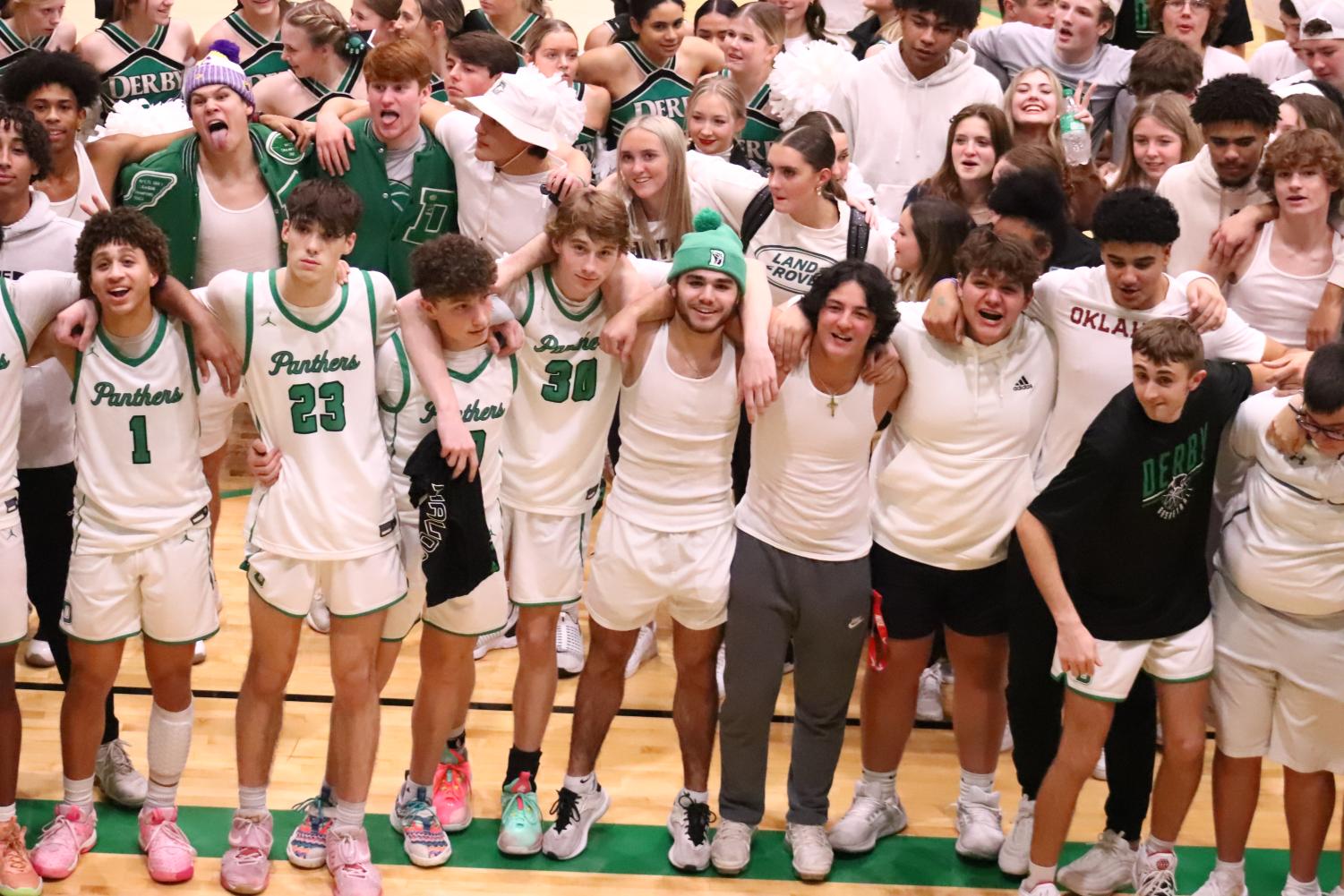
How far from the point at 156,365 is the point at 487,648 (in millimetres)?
1950

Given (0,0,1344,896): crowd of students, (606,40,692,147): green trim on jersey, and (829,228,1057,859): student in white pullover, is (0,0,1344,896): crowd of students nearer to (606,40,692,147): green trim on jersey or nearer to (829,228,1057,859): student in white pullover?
(829,228,1057,859): student in white pullover

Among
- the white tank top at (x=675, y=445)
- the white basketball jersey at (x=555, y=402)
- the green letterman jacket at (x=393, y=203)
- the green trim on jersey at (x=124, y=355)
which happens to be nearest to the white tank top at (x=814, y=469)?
the white tank top at (x=675, y=445)

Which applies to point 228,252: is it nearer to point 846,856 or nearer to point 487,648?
point 487,648

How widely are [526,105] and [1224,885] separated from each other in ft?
10.4

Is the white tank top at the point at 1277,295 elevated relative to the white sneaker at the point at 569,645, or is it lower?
elevated

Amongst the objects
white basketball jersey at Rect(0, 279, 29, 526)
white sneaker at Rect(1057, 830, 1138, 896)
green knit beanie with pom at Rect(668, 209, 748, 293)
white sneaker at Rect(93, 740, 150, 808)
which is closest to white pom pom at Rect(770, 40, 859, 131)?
green knit beanie with pom at Rect(668, 209, 748, 293)

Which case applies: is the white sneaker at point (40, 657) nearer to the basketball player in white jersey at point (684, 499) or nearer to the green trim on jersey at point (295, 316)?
the green trim on jersey at point (295, 316)

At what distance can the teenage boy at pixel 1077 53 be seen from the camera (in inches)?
263

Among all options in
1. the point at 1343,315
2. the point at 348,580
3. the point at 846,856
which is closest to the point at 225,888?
the point at 348,580

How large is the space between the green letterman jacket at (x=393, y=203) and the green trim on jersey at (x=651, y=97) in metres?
1.14

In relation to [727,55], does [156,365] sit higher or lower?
lower

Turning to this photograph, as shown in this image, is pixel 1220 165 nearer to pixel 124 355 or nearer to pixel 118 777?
pixel 124 355

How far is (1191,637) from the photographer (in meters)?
4.50

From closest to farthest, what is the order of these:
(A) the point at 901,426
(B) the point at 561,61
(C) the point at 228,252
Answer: (A) the point at 901,426, (C) the point at 228,252, (B) the point at 561,61
